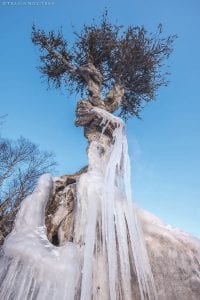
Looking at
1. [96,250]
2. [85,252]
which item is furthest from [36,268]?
[96,250]

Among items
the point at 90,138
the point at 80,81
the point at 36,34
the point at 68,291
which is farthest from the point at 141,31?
the point at 68,291

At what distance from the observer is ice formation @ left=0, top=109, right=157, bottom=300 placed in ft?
8.93

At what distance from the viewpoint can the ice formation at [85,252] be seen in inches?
107

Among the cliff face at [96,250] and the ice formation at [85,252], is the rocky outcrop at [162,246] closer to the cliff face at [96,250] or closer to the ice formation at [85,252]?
the cliff face at [96,250]

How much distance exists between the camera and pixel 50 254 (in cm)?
307

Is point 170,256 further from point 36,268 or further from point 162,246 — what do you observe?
point 36,268

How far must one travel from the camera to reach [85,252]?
3246 mm

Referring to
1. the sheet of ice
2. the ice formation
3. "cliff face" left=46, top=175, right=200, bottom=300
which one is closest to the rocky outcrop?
"cliff face" left=46, top=175, right=200, bottom=300

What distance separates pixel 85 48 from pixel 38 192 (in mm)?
5452

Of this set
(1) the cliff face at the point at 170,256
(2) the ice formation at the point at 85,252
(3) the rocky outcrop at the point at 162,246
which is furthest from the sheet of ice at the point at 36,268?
(1) the cliff face at the point at 170,256

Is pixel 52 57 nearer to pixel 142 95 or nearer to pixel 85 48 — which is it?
Result: pixel 85 48

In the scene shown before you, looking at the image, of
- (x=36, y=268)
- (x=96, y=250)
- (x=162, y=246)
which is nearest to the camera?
(x=36, y=268)

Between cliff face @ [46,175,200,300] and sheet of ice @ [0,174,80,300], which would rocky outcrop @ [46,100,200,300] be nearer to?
cliff face @ [46,175,200,300]

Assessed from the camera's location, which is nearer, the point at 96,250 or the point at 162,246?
the point at 96,250
